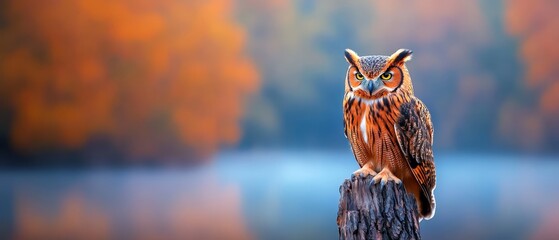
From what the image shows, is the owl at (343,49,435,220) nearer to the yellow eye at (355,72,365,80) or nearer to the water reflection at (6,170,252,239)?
the yellow eye at (355,72,365,80)

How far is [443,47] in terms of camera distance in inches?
147

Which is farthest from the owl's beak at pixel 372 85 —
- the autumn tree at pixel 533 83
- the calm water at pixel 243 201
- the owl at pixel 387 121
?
the autumn tree at pixel 533 83

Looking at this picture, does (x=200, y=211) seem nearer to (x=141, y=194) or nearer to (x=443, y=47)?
(x=141, y=194)

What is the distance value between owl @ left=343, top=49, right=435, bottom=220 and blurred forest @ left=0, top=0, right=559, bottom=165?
1.37 m

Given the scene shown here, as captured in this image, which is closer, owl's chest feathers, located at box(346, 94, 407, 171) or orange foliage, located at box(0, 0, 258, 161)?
owl's chest feathers, located at box(346, 94, 407, 171)

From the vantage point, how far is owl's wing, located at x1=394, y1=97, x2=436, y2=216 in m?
2.28

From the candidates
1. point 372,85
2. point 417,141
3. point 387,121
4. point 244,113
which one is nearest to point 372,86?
point 372,85

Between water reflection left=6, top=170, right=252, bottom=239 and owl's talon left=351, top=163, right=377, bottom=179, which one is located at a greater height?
water reflection left=6, top=170, right=252, bottom=239

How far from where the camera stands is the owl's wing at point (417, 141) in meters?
2.28

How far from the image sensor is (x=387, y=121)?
2.28 metres

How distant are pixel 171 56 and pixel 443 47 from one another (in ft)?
5.04

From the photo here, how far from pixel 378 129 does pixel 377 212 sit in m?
0.29

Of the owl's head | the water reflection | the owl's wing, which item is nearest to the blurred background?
the water reflection

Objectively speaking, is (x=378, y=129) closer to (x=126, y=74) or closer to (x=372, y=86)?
(x=372, y=86)
